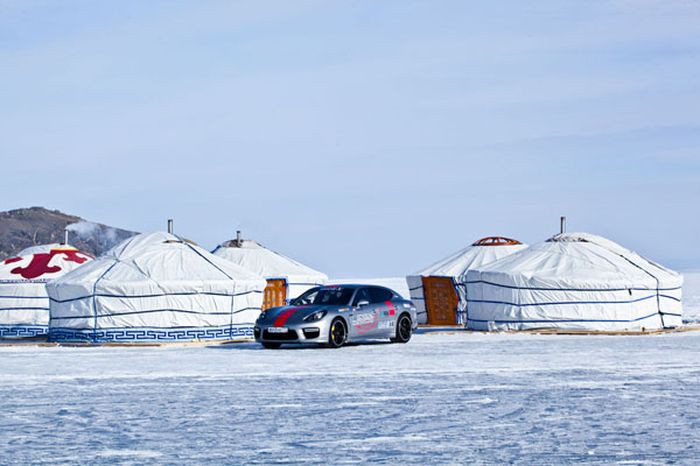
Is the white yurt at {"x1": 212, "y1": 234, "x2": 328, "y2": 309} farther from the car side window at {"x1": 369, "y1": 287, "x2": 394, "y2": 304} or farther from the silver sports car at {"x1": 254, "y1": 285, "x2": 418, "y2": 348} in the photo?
the car side window at {"x1": 369, "y1": 287, "x2": 394, "y2": 304}

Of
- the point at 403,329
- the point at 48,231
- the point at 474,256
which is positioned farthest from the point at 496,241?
the point at 48,231

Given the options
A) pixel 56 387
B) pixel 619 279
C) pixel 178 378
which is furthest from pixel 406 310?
pixel 56 387

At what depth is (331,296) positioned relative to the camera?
56.4 feet

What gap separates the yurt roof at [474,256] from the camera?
26.4 meters

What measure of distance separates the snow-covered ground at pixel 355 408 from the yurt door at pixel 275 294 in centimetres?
1126

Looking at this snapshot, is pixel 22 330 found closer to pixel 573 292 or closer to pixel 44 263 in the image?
pixel 44 263

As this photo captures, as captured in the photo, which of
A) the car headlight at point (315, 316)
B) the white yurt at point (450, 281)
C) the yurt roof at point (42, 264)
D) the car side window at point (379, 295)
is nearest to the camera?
the car headlight at point (315, 316)

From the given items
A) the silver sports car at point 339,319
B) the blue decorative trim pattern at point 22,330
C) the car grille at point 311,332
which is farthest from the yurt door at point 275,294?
the car grille at point 311,332

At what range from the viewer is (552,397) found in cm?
910

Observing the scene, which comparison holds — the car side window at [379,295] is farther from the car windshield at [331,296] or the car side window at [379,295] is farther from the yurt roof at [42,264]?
the yurt roof at [42,264]

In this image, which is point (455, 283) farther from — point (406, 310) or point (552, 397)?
point (552, 397)

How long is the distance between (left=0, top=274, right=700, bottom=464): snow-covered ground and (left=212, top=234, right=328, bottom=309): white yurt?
448 inches

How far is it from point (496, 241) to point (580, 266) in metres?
5.94

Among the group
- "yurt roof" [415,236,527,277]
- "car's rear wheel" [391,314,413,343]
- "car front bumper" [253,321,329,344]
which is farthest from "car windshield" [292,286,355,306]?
"yurt roof" [415,236,527,277]
